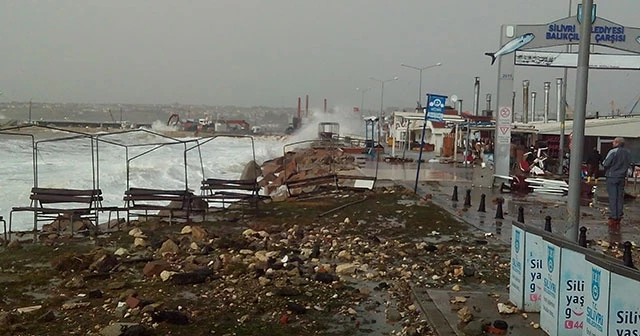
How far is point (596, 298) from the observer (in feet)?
17.4

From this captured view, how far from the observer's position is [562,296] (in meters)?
6.21

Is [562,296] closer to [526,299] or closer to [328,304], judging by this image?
[526,299]

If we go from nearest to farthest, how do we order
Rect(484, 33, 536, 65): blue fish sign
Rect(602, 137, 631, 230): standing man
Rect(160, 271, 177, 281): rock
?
Rect(160, 271, 177, 281): rock → Rect(602, 137, 631, 230): standing man → Rect(484, 33, 536, 65): blue fish sign

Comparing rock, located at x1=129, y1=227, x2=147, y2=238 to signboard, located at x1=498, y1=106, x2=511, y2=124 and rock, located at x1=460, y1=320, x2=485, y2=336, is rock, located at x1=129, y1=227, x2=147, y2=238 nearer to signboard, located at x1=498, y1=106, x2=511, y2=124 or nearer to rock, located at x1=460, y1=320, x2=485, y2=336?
rock, located at x1=460, y1=320, x2=485, y2=336

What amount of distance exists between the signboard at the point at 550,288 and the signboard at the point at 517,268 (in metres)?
0.66

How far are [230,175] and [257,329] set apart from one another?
1649 inches

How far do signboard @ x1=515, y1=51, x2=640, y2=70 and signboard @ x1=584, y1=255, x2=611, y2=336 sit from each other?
18386 millimetres

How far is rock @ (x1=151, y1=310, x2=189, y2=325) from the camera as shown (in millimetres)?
7406

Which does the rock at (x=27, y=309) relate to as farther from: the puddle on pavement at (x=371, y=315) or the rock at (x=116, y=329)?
the puddle on pavement at (x=371, y=315)

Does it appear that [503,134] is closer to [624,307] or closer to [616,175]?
[616,175]

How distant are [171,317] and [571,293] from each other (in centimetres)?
419

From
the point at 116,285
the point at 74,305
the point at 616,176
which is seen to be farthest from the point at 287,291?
the point at 616,176

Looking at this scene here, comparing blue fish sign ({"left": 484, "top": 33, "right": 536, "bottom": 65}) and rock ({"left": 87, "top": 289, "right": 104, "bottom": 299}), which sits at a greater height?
blue fish sign ({"left": 484, "top": 33, "right": 536, "bottom": 65})

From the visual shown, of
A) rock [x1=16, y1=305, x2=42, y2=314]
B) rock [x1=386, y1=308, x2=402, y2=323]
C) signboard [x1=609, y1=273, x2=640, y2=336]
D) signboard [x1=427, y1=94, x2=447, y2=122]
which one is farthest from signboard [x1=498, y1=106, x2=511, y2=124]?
signboard [x1=609, y1=273, x2=640, y2=336]
